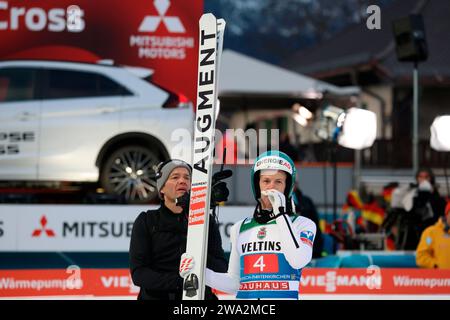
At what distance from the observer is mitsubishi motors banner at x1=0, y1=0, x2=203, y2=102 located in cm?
870

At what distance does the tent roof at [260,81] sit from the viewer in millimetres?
12055

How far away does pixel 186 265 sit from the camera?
4270 millimetres

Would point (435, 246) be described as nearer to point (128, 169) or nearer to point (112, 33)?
point (128, 169)

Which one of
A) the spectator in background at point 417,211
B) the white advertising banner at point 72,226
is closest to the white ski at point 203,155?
the white advertising banner at point 72,226

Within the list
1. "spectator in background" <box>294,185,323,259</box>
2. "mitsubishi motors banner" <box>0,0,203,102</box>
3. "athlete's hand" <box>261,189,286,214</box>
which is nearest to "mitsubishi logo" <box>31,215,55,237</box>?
"mitsubishi motors banner" <box>0,0,203,102</box>

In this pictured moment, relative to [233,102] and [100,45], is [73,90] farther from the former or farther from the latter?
[233,102]

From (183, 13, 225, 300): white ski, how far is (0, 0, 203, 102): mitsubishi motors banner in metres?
4.25

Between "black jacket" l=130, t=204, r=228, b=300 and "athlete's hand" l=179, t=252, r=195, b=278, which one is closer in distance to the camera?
"athlete's hand" l=179, t=252, r=195, b=278

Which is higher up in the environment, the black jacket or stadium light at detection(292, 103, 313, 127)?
stadium light at detection(292, 103, 313, 127)

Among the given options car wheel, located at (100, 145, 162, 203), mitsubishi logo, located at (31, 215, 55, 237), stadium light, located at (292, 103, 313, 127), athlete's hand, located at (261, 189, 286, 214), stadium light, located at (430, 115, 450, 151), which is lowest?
mitsubishi logo, located at (31, 215, 55, 237)

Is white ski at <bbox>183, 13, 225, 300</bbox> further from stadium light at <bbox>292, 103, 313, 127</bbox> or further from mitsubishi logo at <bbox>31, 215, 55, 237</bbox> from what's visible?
stadium light at <bbox>292, 103, 313, 127</bbox>

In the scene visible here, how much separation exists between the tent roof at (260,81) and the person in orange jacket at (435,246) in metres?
4.91

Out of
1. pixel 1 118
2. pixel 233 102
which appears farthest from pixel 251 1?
pixel 1 118

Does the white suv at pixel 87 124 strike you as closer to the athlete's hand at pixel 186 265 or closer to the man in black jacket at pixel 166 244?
the man in black jacket at pixel 166 244
